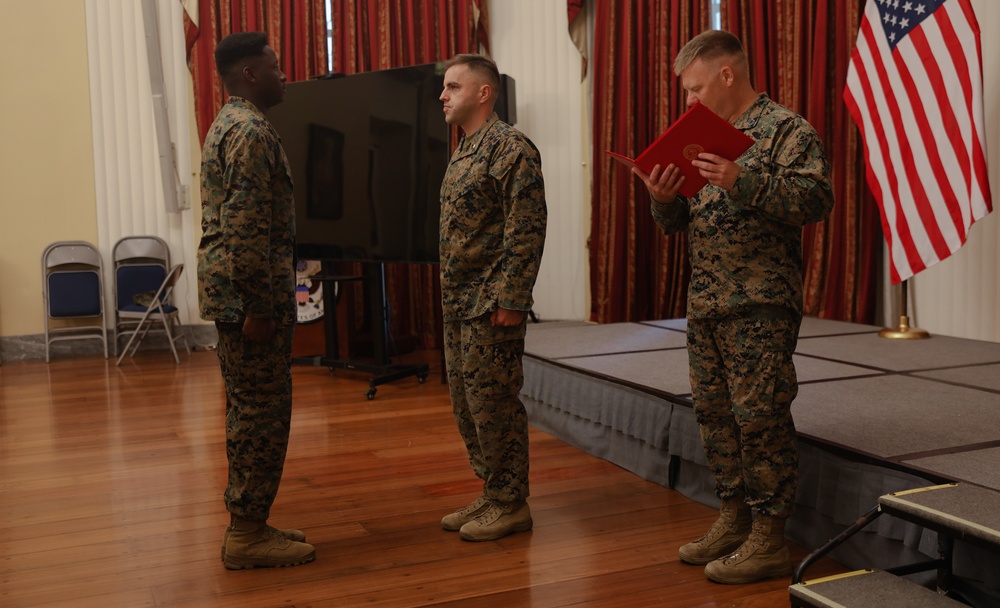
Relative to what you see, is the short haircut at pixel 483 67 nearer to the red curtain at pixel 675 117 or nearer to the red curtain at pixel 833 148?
the red curtain at pixel 833 148

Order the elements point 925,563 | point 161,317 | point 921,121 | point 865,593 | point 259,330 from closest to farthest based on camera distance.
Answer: point 865,593
point 925,563
point 259,330
point 921,121
point 161,317

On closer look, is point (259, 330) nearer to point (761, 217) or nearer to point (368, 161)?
point (761, 217)

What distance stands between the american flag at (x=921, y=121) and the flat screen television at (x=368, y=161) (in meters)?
2.29

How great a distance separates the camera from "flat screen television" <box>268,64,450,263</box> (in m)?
5.47

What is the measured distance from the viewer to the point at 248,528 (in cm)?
281

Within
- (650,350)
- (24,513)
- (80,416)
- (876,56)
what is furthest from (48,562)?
(876,56)

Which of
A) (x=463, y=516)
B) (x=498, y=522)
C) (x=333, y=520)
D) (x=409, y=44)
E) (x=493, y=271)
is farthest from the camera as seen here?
(x=409, y=44)

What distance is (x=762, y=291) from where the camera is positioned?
251 centimetres

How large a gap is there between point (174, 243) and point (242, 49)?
4855 mm

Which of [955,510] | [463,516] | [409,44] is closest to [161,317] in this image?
[409,44]

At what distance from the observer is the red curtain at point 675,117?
17.3ft

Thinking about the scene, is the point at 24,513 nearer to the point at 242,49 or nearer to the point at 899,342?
the point at 242,49

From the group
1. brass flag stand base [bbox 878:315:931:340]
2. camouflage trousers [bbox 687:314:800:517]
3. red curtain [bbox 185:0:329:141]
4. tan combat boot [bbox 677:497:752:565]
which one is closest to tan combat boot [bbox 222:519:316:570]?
tan combat boot [bbox 677:497:752:565]

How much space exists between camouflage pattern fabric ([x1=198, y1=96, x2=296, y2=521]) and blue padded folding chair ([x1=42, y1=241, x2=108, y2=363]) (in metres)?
4.67
